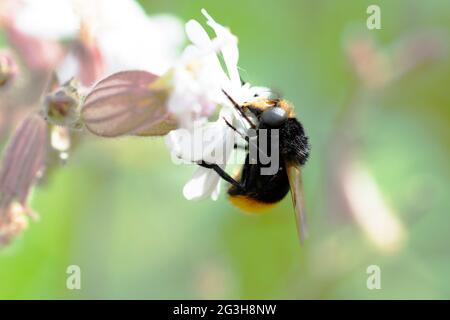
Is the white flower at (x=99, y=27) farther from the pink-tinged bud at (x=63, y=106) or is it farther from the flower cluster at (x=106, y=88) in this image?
the pink-tinged bud at (x=63, y=106)

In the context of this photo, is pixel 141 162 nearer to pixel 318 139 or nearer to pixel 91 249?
pixel 91 249

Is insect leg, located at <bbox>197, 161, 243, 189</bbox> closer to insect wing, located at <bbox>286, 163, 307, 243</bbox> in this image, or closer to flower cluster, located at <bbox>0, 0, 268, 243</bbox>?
flower cluster, located at <bbox>0, 0, 268, 243</bbox>

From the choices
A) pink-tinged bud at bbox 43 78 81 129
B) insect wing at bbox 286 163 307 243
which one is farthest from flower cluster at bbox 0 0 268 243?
insect wing at bbox 286 163 307 243

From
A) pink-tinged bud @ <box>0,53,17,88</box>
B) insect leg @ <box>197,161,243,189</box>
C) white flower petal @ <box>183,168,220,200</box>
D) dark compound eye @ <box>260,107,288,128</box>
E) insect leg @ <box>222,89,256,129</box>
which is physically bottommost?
white flower petal @ <box>183,168,220,200</box>

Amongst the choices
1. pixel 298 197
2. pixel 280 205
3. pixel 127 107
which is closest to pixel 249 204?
pixel 298 197

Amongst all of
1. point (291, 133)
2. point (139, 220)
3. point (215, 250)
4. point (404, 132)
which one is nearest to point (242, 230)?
point (215, 250)
